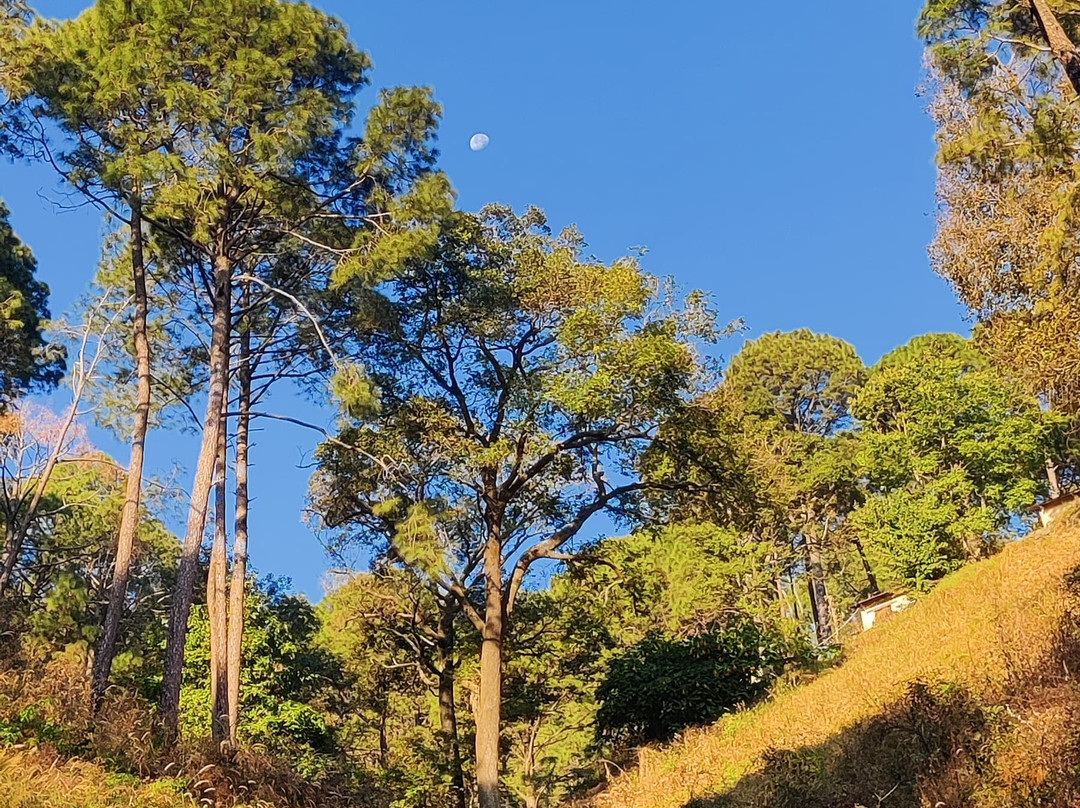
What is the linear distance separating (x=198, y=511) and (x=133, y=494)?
1.17m

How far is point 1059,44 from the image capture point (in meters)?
9.48

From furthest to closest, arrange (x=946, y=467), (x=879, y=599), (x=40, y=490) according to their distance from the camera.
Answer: (x=946, y=467)
(x=879, y=599)
(x=40, y=490)

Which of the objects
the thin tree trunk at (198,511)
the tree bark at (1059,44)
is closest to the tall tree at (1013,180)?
the tree bark at (1059,44)

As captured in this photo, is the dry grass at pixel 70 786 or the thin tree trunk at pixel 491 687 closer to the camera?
the dry grass at pixel 70 786

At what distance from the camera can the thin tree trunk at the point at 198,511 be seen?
11234mm

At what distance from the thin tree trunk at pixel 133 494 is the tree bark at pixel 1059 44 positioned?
39.4 feet

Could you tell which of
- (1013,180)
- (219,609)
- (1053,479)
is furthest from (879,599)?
(219,609)

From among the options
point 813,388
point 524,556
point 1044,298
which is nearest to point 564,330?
point 524,556

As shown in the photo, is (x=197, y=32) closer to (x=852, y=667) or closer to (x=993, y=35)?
(x=993, y=35)

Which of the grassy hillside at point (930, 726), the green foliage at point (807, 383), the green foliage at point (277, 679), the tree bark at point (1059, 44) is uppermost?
the green foliage at point (807, 383)

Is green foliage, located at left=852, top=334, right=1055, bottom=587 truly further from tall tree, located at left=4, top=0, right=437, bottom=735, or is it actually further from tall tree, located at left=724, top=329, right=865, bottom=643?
tall tree, located at left=4, top=0, right=437, bottom=735

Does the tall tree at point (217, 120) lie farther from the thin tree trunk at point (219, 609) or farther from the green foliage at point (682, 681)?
the green foliage at point (682, 681)

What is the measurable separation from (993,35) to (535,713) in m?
17.4

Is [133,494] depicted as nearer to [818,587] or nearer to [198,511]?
[198,511]
